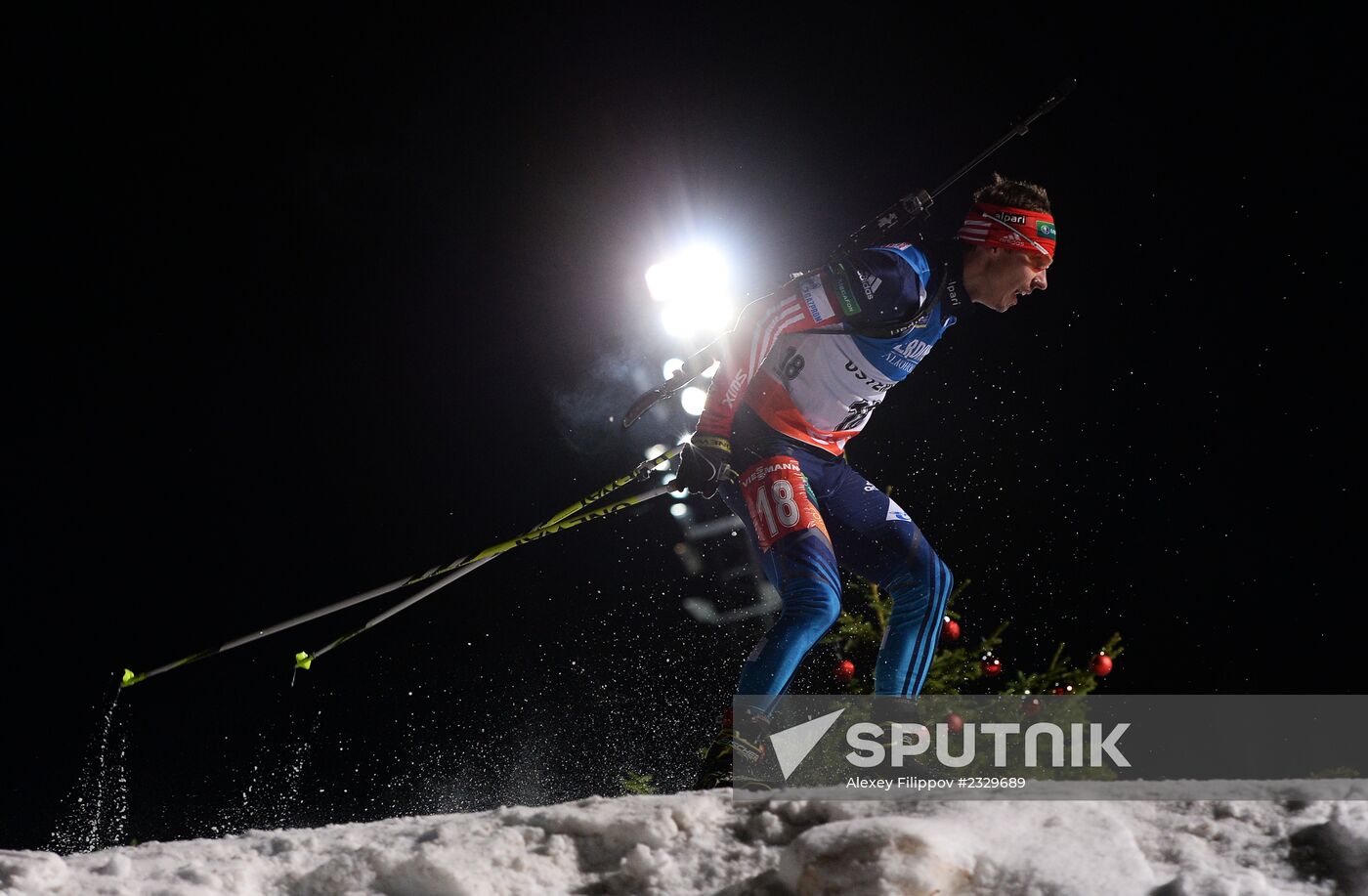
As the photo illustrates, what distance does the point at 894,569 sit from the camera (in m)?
3.12

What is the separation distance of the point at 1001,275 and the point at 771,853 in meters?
2.04

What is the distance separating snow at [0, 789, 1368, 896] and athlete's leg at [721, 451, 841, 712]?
0.85 metres

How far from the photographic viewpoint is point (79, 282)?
475 cm

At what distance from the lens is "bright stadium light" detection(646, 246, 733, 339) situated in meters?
3.75

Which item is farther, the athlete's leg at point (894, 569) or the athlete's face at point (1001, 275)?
the athlete's face at point (1001, 275)

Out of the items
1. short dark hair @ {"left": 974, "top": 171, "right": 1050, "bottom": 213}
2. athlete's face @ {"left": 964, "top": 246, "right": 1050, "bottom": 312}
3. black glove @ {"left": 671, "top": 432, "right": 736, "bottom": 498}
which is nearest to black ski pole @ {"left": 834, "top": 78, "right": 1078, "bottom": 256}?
short dark hair @ {"left": 974, "top": 171, "right": 1050, "bottom": 213}

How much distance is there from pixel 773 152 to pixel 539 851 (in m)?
4.03

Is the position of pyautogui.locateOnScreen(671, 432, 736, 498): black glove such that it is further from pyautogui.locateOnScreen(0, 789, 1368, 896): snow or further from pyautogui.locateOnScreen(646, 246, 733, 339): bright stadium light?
pyautogui.locateOnScreen(0, 789, 1368, 896): snow

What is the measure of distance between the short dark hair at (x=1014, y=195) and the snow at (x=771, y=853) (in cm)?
191

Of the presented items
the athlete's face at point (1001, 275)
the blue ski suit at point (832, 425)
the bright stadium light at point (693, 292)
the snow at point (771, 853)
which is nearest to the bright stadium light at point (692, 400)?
the bright stadium light at point (693, 292)

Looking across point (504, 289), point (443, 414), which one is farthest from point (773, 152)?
point (443, 414)

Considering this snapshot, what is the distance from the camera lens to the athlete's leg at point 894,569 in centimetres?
303

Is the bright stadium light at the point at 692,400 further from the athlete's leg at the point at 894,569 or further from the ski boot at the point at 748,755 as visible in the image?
the ski boot at the point at 748,755

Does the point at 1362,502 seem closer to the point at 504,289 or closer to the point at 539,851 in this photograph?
the point at 504,289
